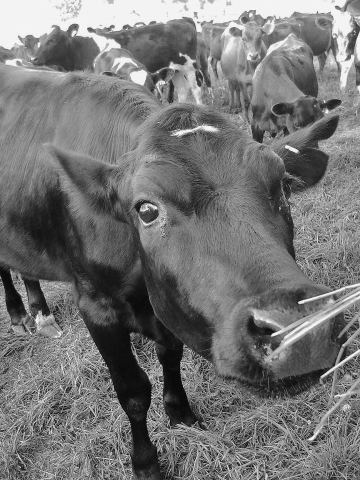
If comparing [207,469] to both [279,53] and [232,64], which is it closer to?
[279,53]

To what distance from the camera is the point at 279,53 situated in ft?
29.1

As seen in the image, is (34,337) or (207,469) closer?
(207,469)

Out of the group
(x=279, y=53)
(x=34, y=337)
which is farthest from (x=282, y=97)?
(x=34, y=337)

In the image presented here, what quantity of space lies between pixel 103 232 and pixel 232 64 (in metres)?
11.9

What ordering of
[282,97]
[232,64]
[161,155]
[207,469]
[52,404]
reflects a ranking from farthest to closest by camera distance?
[232,64] → [282,97] → [52,404] → [207,469] → [161,155]

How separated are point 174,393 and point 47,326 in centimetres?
157

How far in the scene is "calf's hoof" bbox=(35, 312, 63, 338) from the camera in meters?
4.04

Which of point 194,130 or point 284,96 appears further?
point 284,96

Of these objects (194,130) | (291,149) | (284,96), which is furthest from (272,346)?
(284,96)

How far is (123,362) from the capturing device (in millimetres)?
2535

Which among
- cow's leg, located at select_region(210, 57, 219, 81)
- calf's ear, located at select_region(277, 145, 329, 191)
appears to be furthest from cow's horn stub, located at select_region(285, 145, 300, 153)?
cow's leg, located at select_region(210, 57, 219, 81)

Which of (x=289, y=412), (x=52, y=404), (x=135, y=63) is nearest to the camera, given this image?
(x=289, y=412)

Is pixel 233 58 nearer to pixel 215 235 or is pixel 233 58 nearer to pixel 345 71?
pixel 345 71

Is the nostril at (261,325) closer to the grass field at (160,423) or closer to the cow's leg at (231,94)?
the grass field at (160,423)
